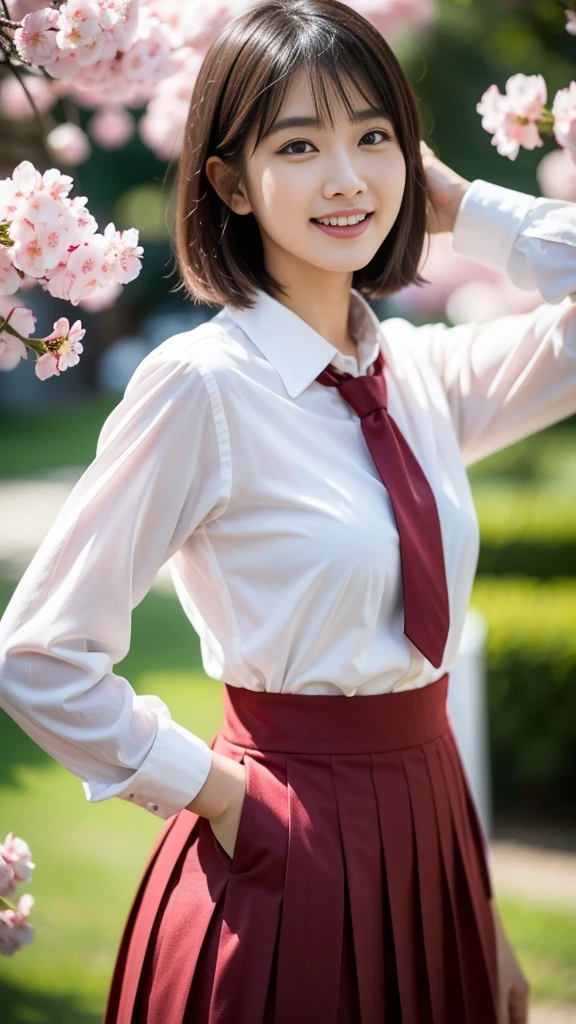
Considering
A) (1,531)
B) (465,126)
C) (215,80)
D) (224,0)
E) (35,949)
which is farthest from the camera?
(1,531)

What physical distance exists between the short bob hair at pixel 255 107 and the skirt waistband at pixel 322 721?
0.63m

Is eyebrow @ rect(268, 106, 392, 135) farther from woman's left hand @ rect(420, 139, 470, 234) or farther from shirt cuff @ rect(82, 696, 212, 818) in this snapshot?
shirt cuff @ rect(82, 696, 212, 818)

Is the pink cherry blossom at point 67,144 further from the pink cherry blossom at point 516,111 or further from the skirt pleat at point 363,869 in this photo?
the skirt pleat at point 363,869

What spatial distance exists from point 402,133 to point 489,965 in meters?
1.37

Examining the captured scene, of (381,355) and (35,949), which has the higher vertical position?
(381,355)

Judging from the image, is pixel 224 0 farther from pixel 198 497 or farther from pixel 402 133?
pixel 198 497

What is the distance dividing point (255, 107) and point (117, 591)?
75 centimetres

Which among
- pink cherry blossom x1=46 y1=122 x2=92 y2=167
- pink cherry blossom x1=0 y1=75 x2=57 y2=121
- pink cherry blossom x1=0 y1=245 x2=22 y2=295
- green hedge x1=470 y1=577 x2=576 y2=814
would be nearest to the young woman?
pink cherry blossom x1=0 y1=245 x2=22 y2=295

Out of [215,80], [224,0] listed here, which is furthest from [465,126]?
[215,80]

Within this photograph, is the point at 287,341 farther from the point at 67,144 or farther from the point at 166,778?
the point at 67,144

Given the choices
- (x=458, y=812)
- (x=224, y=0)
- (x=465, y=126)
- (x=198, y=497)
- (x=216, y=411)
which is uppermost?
(x=465, y=126)

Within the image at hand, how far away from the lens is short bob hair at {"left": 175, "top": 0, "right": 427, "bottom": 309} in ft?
5.85

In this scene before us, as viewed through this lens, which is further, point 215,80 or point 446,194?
point 446,194

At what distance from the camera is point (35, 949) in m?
3.85
